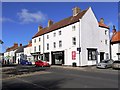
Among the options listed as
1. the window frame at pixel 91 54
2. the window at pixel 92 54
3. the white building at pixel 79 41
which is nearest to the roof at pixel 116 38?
the white building at pixel 79 41

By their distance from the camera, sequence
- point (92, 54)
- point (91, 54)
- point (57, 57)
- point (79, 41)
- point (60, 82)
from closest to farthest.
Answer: point (60, 82) → point (79, 41) → point (91, 54) → point (92, 54) → point (57, 57)

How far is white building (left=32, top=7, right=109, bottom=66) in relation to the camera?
4169 cm

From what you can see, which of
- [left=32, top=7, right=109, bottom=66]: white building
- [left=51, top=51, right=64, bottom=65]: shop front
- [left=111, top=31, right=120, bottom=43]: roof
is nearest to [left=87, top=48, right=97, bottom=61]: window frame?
[left=32, top=7, right=109, bottom=66]: white building

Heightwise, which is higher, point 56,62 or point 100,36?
point 100,36

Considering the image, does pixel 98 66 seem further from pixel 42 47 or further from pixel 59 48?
pixel 42 47

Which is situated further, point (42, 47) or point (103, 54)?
point (42, 47)

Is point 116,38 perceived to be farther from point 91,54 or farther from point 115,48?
point 91,54

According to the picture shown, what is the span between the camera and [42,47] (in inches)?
2263

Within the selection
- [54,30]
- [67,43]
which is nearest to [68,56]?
[67,43]

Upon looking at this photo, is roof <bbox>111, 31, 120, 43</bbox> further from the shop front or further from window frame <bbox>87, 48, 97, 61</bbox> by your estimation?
the shop front

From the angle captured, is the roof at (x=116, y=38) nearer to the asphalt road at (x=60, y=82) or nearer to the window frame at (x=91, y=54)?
the window frame at (x=91, y=54)

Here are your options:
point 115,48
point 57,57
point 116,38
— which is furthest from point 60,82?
point 116,38

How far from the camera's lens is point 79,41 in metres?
41.3

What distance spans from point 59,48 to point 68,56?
450 centimetres
